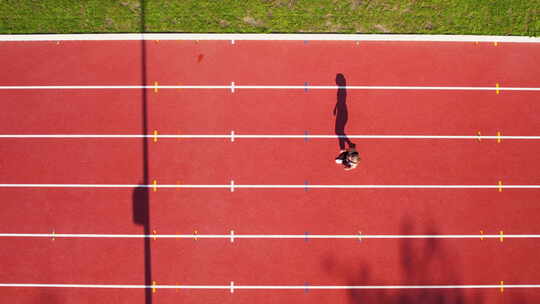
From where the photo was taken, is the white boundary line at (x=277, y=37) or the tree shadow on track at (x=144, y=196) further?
the white boundary line at (x=277, y=37)

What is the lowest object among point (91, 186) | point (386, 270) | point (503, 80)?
point (386, 270)

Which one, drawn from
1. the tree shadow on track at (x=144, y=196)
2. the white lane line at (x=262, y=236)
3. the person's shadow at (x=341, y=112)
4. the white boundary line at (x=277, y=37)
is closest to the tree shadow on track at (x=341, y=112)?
the person's shadow at (x=341, y=112)

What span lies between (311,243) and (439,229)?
2732 mm

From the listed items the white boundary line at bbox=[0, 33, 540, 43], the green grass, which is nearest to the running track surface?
the white boundary line at bbox=[0, 33, 540, 43]

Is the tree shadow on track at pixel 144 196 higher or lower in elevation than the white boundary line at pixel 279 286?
higher

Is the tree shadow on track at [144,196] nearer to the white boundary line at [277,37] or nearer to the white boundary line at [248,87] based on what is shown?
the white boundary line at [248,87]

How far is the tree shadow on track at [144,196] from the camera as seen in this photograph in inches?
263

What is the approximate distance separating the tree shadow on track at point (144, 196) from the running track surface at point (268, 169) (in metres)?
0.06

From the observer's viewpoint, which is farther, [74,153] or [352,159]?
[74,153]

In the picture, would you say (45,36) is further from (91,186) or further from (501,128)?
(501,128)

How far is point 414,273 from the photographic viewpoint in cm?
672

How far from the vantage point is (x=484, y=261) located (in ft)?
22.2

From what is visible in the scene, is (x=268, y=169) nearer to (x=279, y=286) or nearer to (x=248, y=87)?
(x=248, y=87)

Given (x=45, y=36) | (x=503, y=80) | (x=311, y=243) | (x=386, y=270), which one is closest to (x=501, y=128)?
(x=503, y=80)
